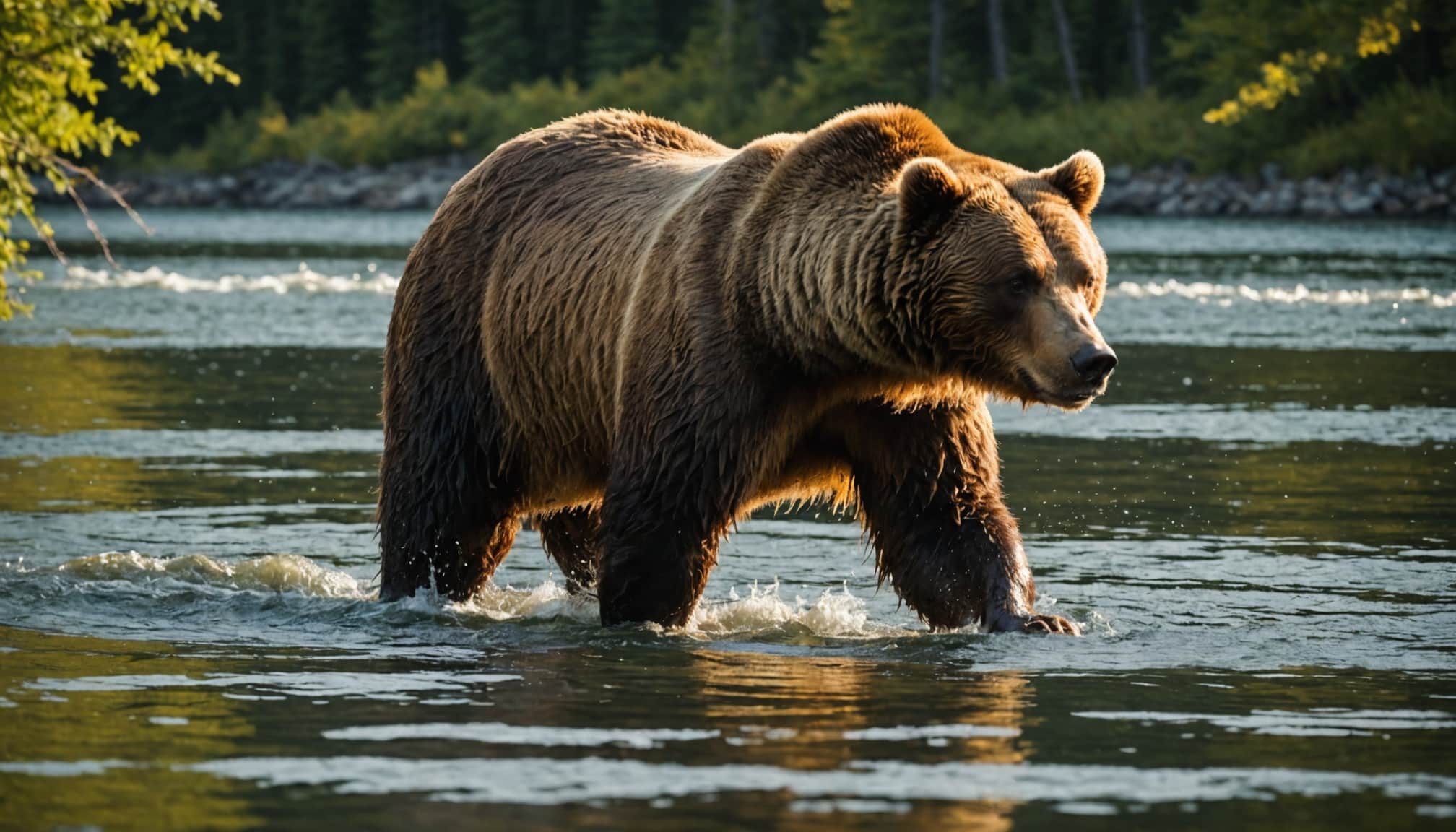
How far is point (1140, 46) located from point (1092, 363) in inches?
2000

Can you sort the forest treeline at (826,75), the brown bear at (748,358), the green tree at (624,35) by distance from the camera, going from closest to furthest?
the brown bear at (748,358) → the forest treeline at (826,75) → the green tree at (624,35)

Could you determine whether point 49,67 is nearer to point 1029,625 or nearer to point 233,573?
point 233,573

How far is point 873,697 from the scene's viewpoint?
6.11m

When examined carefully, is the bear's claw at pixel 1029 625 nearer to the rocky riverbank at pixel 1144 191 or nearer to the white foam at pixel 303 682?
the white foam at pixel 303 682

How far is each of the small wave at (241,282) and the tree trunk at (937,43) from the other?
88.7ft

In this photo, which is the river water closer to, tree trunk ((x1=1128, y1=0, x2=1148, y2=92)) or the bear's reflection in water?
the bear's reflection in water

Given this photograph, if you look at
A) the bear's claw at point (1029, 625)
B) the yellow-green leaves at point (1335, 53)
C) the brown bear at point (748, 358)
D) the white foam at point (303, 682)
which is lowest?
the white foam at point (303, 682)

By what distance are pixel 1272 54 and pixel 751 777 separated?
45.4 m

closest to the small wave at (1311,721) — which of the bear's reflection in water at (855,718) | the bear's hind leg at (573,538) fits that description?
the bear's reflection in water at (855,718)

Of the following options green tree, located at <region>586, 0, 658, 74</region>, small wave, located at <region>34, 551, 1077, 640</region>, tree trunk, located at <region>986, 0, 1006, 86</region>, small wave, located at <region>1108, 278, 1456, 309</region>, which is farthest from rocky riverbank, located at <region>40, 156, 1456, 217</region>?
small wave, located at <region>34, 551, 1077, 640</region>

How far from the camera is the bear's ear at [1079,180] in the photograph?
22.3 feet

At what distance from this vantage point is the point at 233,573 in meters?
8.70

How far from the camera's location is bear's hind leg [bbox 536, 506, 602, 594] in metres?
8.62

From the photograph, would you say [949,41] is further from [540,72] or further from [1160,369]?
[1160,369]
